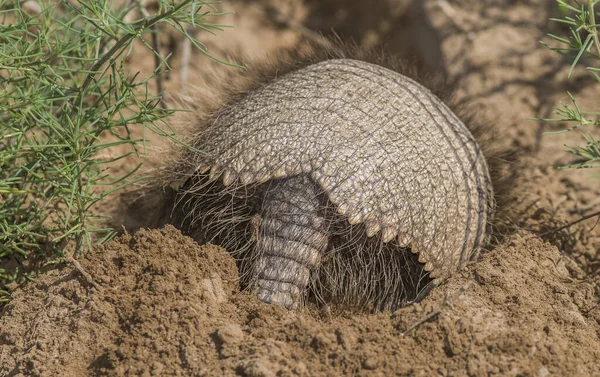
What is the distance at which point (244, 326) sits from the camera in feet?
9.05

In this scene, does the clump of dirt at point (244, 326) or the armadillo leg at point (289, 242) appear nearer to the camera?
the clump of dirt at point (244, 326)

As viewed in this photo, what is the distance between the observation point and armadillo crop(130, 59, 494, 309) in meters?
3.05

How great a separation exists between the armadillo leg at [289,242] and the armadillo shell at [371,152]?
77 mm

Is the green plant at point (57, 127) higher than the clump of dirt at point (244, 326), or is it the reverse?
the green plant at point (57, 127)

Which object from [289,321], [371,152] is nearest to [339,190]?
[371,152]

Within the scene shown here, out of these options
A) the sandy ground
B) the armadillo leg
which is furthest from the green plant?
the armadillo leg

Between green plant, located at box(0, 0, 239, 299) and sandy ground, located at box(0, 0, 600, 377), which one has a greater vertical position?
green plant, located at box(0, 0, 239, 299)

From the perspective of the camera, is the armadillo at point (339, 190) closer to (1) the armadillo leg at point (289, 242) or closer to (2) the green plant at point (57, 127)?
(1) the armadillo leg at point (289, 242)

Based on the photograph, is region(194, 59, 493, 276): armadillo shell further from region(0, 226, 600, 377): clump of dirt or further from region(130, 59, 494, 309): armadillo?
region(0, 226, 600, 377): clump of dirt

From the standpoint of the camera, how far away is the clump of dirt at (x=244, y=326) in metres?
2.50

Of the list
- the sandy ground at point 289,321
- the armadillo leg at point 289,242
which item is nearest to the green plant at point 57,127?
the sandy ground at point 289,321

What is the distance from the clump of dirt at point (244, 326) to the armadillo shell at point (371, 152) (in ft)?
1.06

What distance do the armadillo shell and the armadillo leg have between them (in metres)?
0.08

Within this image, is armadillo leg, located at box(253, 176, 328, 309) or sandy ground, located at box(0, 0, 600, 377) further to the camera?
armadillo leg, located at box(253, 176, 328, 309)
